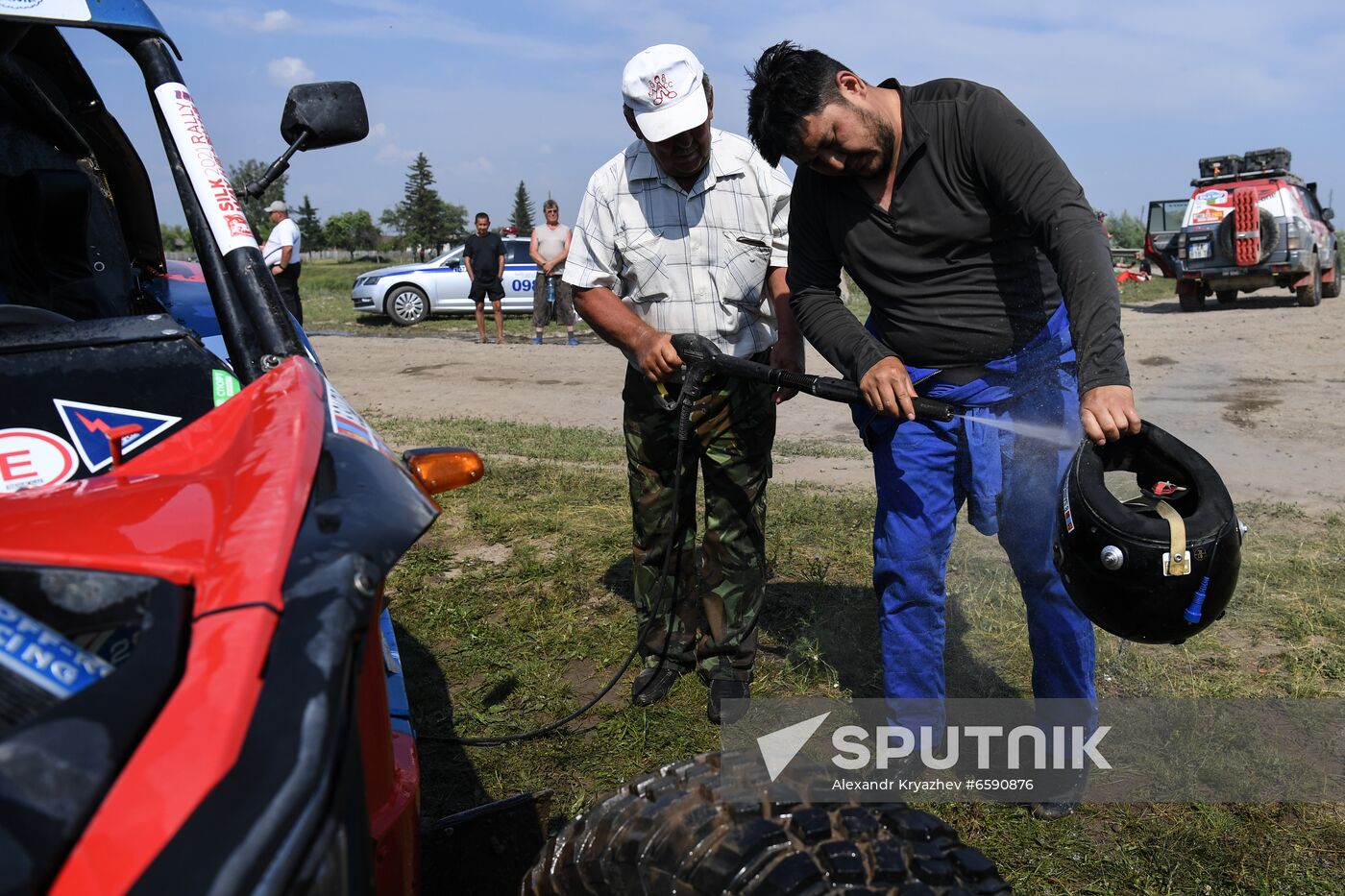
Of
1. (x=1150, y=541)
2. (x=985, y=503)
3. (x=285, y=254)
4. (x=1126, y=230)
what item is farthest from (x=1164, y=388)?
(x=1126, y=230)

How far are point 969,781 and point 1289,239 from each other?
18206 mm

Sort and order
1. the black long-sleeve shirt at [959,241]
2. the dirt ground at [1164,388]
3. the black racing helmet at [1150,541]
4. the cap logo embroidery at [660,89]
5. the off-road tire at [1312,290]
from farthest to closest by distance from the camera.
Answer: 1. the off-road tire at [1312,290]
2. the dirt ground at [1164,388]
3. the cap logo embroidery at [660,89]
4. the black long-sleeve shirt at [959,241]
5. the black racing helmet at [1150,541]

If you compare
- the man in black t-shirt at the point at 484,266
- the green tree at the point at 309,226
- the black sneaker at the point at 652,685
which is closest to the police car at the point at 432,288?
the man in black t-shirt at the point at 484,266

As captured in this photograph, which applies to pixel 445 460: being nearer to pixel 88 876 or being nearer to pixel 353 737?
pixel 353 737

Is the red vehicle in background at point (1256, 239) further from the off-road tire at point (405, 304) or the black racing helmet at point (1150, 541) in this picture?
the black racing helmet at point (1150, 541)

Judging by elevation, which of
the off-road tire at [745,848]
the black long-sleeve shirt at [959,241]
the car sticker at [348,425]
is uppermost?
the black long-sleeve shirt at [959,241]

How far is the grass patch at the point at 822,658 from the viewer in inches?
114

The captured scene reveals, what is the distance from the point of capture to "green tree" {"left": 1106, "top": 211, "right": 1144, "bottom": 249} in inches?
1784

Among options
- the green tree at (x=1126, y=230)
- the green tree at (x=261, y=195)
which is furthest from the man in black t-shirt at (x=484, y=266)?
the green tree at (x=1126, y=230)

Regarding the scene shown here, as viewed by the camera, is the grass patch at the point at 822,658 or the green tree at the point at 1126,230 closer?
the grass patch at the point at 822,658

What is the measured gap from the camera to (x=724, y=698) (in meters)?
3.85

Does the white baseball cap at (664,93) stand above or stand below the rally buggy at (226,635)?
above

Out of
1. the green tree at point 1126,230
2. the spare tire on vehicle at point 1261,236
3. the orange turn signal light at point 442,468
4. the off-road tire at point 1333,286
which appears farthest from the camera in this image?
the green tree at point 1126,230

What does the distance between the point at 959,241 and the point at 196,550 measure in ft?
7.87
